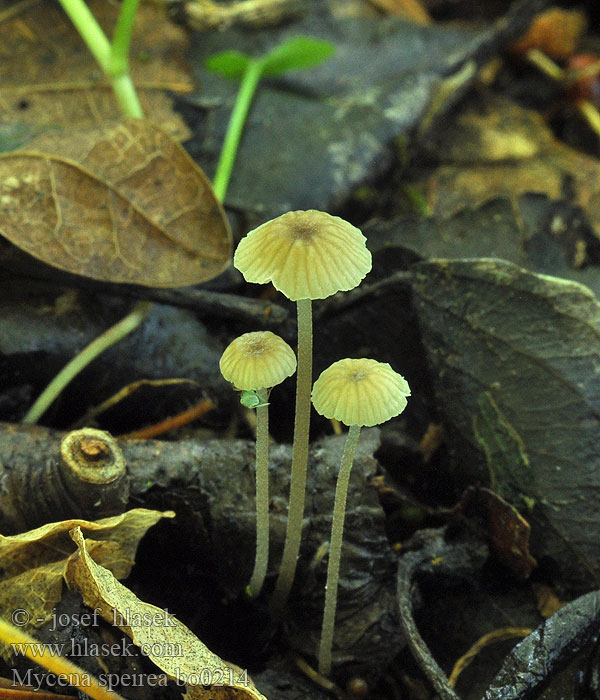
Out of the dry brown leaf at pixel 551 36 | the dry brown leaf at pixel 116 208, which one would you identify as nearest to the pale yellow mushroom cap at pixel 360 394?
the dry brown leaf at pixel 116 208

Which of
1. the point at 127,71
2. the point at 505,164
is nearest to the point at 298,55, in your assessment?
the point at 127,71

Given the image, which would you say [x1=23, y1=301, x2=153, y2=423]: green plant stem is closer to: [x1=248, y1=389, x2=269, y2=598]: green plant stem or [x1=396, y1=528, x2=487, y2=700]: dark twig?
[x1=248, y1=389, x2=269, y2=598]: green plant stem

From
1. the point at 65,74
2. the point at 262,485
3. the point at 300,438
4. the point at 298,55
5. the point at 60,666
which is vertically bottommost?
the point at 60,666

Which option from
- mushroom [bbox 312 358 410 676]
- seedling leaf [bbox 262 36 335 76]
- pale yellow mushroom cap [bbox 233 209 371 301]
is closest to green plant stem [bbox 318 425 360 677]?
mushroom [bbox 312 358 410 676]

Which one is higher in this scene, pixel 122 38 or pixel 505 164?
pixel 505 164

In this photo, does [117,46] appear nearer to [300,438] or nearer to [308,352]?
[308,352]

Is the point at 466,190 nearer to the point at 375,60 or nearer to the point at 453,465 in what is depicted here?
the point at 375,60
